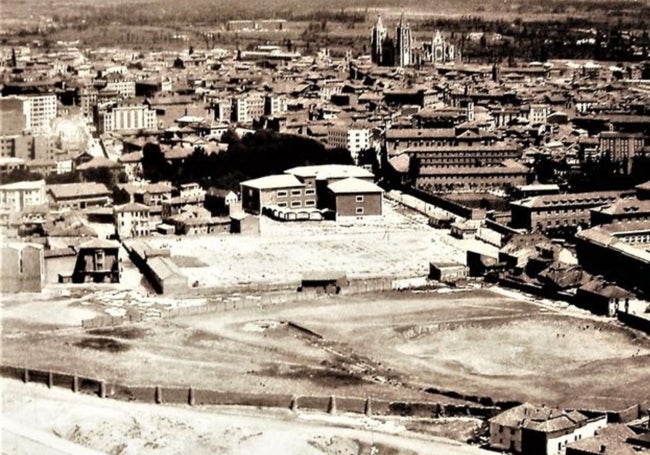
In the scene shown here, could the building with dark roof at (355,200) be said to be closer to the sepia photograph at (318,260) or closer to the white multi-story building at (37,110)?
the sepia photograph at (318,260)

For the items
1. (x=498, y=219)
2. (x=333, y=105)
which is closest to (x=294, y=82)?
(x=333, y=105)

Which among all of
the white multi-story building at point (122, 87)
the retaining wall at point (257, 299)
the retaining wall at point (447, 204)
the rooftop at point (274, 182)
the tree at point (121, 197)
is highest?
the white multi-story building at point (122, 87)

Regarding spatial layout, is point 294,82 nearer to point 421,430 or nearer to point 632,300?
point 632,300

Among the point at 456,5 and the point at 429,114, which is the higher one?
the point at 456,5

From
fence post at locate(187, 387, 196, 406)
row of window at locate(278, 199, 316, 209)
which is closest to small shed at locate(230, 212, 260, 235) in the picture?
row of window at locate(278, 199, 316, 209)

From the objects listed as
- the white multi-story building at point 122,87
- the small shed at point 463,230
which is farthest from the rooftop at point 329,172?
the white multi-story building at point 122,87

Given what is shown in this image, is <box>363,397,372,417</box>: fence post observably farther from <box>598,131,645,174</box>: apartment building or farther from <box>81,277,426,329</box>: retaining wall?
<box>598,131,645,174</box>: apartment building

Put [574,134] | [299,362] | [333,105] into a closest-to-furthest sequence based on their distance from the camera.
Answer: [299,362] → [574,134] → [333,105]
